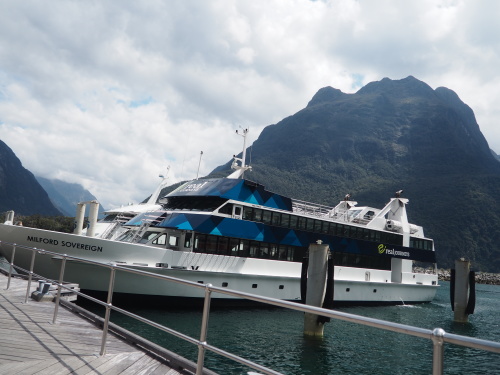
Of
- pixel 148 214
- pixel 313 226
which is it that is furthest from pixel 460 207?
pixel 148 214

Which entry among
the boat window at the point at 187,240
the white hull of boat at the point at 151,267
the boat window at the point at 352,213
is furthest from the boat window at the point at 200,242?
the boat window at the point at 352,213

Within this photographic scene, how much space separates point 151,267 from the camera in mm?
15352

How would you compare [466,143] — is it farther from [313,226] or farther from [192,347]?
[192,347]

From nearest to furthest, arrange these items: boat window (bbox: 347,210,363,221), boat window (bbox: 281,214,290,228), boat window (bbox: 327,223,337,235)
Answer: boat window (bbox: 281,214,290,228), boat window (bbox: 327,223,337,235), boat window (bbox: 347,210,363,221)

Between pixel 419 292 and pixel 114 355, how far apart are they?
26868 millimetres

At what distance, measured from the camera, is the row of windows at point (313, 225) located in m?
19.3

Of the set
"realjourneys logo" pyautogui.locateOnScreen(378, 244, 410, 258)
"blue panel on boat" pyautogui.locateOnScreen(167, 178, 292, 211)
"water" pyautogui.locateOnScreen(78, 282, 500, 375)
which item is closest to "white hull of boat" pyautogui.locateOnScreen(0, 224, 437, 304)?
"water" pyautogui.locateOnScreen(78, 282, 500, 375)

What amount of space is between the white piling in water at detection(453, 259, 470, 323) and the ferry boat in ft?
13.0

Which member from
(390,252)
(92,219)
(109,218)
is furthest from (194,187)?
(390,252)

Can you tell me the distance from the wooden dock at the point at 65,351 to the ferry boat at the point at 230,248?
851cm

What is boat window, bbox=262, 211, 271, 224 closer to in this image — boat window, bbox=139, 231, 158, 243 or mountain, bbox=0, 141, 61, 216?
boat window, bbox=139, 231, 158, 243

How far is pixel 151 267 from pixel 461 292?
58.7 feet

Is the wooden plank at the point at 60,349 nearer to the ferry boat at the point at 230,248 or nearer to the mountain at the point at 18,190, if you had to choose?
the ferry boat at the point at 230,248

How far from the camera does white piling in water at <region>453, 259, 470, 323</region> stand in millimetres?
21453
